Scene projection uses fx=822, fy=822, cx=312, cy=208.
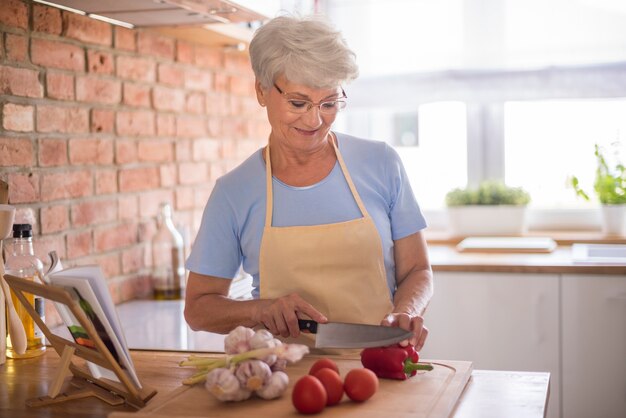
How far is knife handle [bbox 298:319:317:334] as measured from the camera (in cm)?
161

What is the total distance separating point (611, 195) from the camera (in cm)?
326

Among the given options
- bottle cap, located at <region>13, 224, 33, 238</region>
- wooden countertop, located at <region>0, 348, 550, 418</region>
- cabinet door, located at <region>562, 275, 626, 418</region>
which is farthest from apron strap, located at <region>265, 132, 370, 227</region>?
cabinet door, located at <region>562, 275, 626, 418</region>

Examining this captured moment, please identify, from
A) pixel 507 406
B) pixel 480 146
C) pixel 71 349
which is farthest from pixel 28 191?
pixel 480 146

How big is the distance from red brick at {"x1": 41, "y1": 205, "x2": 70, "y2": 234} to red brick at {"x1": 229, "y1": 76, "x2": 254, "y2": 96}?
44.4 inches

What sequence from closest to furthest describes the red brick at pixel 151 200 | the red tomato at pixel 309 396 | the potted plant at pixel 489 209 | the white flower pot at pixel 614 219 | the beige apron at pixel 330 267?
the red tomato at pixel 309 396 → the beige apron at pixel 330 267 → the red brick at pixel 151 200 → the white flower pot at pixel 614 219 → the potted plant at pixel 489 209

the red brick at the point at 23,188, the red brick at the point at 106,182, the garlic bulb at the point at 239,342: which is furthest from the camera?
the red brick at the point at 106,182

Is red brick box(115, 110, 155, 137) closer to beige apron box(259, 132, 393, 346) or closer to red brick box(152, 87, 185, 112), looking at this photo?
red brick box(152, 87, 185, 112)

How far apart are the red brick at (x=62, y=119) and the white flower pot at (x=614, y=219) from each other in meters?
2.07

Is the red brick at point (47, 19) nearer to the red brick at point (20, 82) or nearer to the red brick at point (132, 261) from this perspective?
the red brick at point (20, 82)

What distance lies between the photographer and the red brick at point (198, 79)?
9.14 ft

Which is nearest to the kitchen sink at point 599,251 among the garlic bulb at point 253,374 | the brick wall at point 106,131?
the brick wall at point 106,131

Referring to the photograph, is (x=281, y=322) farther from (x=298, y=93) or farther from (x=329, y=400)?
(x=298, y=93)

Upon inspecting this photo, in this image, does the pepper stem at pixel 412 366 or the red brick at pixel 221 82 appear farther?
the red brick at pixel 221 82

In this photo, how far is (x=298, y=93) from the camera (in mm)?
1742
